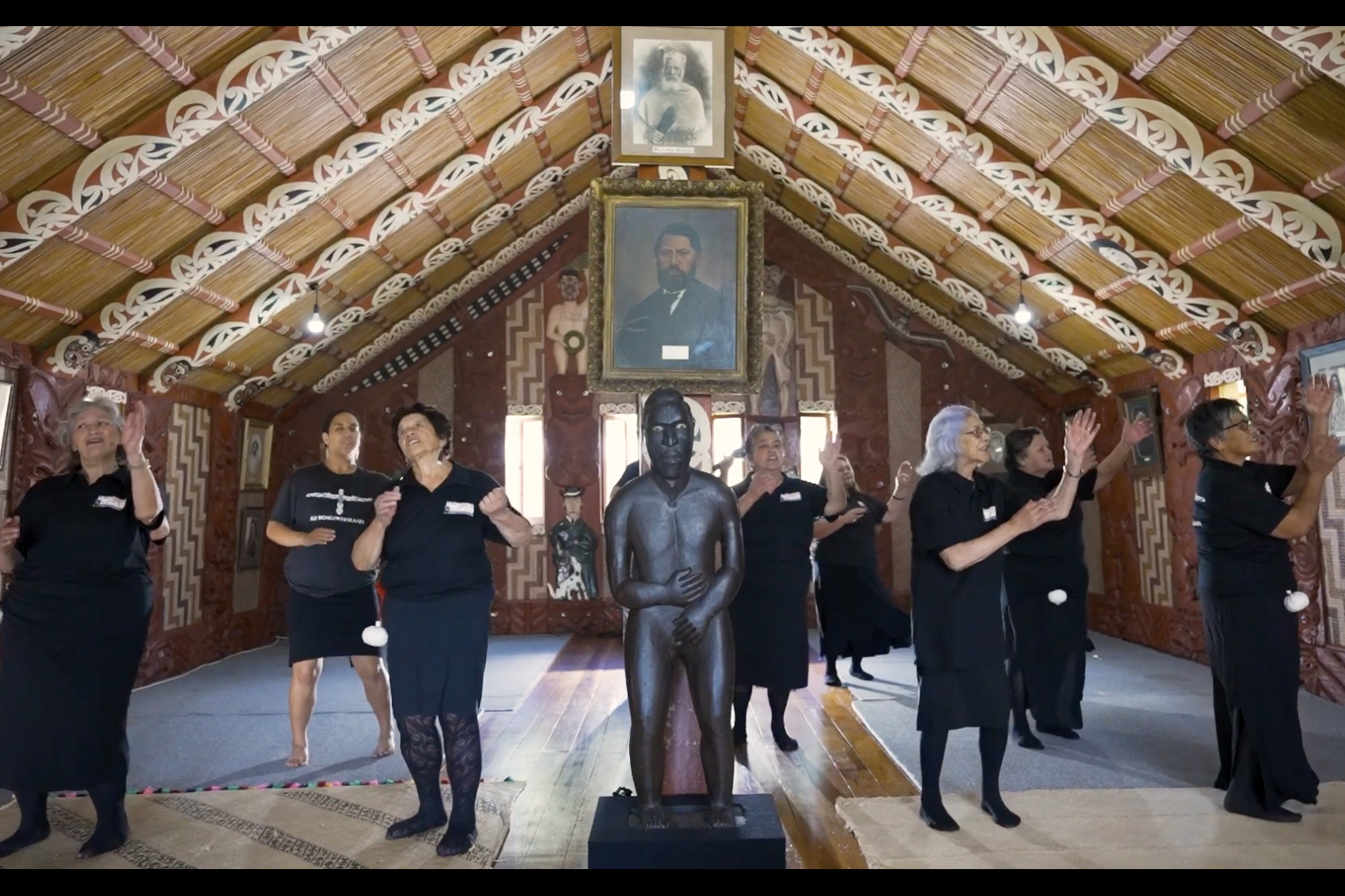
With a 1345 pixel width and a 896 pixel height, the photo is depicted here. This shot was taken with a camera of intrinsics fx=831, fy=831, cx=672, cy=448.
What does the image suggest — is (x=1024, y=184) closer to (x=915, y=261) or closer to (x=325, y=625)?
(x=915, y=261)

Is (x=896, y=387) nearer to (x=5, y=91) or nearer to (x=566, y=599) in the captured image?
(x=566, y=599)

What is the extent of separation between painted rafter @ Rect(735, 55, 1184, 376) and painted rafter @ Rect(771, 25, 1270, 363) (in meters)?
0.49

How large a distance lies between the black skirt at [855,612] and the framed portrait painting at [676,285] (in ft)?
7.82

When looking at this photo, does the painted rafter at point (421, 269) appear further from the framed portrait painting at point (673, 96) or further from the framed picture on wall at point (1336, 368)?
the framed picture on wall at point (1336, 368)

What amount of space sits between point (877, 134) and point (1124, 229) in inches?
60.7

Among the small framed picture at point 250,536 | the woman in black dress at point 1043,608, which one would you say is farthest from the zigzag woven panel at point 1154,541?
the small framed picture at point 250,536

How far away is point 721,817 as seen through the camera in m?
2.40

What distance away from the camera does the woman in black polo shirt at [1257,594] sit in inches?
111

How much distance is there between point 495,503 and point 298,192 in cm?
275

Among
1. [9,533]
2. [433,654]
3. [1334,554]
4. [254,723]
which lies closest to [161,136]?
[9,533]

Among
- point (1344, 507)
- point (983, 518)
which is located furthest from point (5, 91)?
point (1344, 507)

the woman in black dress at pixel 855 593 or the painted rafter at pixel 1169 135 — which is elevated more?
the painted rafter at pixel 1169 135

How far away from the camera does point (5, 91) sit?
2891 mm

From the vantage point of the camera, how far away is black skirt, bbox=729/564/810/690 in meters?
3.84
